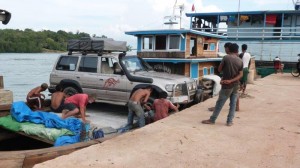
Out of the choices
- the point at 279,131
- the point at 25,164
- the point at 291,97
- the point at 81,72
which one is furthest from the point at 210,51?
the point at 25,164

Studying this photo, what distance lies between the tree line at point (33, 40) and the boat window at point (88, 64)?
55989 millimetres

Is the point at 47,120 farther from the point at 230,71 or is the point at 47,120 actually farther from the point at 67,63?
the point at 230,71

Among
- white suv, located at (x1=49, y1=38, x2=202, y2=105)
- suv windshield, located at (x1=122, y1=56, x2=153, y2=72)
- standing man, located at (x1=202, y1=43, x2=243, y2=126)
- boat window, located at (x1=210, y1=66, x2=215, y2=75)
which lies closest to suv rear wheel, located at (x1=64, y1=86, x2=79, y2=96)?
white suv, located at (x1=49, y1=38, x2=202, y2=105)

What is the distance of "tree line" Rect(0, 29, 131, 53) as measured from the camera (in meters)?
63.5

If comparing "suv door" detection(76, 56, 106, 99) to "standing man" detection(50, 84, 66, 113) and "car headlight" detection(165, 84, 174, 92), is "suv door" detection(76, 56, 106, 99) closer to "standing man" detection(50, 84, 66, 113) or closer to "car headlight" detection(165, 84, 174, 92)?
"standing man" detection(50, 84, 66, 113)

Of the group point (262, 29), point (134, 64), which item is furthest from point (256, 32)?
point (134, 64)

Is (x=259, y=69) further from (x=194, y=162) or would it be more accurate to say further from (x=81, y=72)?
(x=194, y=162)

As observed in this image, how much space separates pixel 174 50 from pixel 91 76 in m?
4.84

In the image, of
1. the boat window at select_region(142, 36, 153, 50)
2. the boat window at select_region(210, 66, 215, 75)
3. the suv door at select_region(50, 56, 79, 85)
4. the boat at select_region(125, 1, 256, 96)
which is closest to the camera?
the suv door at select_region(50, 56, 79, 85)

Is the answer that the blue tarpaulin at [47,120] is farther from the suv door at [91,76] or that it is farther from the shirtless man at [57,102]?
the suv door at [91,76]

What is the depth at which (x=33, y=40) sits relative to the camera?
→ 6644 cm

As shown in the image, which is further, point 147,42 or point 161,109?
point 147,42

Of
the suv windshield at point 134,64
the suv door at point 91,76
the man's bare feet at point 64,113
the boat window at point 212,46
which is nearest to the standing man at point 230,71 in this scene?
the man's bare feet at point 64,113

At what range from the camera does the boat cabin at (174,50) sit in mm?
13062
